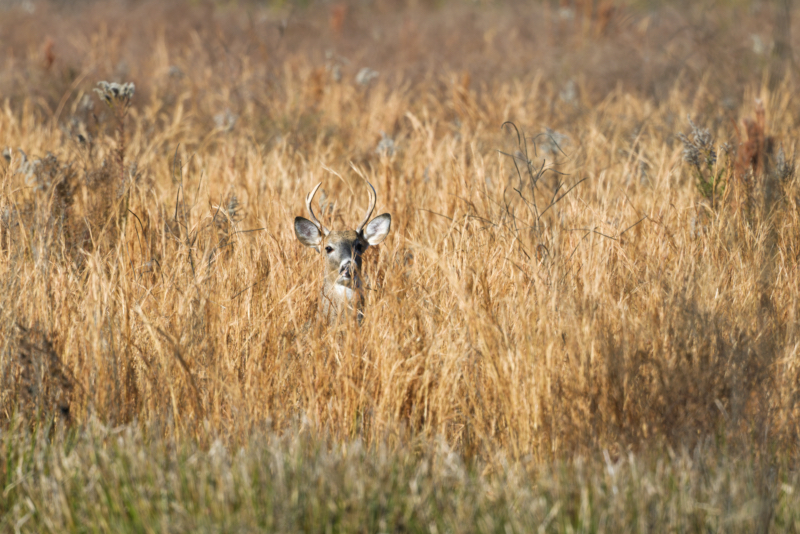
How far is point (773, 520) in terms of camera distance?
6.84 feet

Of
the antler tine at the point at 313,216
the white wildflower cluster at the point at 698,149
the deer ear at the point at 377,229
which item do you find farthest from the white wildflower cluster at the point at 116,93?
the white wildflower cluster at the point at 698,149

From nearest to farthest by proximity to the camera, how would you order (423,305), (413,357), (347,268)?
(413,357)
(423,305)
(347,268)

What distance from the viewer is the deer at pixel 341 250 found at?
3863 millimetres

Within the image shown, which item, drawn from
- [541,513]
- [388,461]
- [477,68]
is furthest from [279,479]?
[477,68]

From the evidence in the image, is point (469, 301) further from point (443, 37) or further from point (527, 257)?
point (443, 37)

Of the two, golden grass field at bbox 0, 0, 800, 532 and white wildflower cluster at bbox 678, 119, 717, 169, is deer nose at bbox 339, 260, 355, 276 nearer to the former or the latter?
golden grass field at bbox 0, 0, 800, 532

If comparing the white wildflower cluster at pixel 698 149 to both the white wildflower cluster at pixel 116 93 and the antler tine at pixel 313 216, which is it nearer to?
the antler tine at pixel 313 216

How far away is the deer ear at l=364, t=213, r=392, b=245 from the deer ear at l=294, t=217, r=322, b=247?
0.28 metres

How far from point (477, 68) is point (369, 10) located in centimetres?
1199

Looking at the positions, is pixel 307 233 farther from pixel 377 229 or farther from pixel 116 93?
pixel 116 93

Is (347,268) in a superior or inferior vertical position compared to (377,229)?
inferior

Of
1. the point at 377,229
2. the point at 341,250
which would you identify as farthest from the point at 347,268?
the point at 377,229

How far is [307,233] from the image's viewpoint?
14.0ft

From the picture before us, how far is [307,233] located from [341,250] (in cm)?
30
